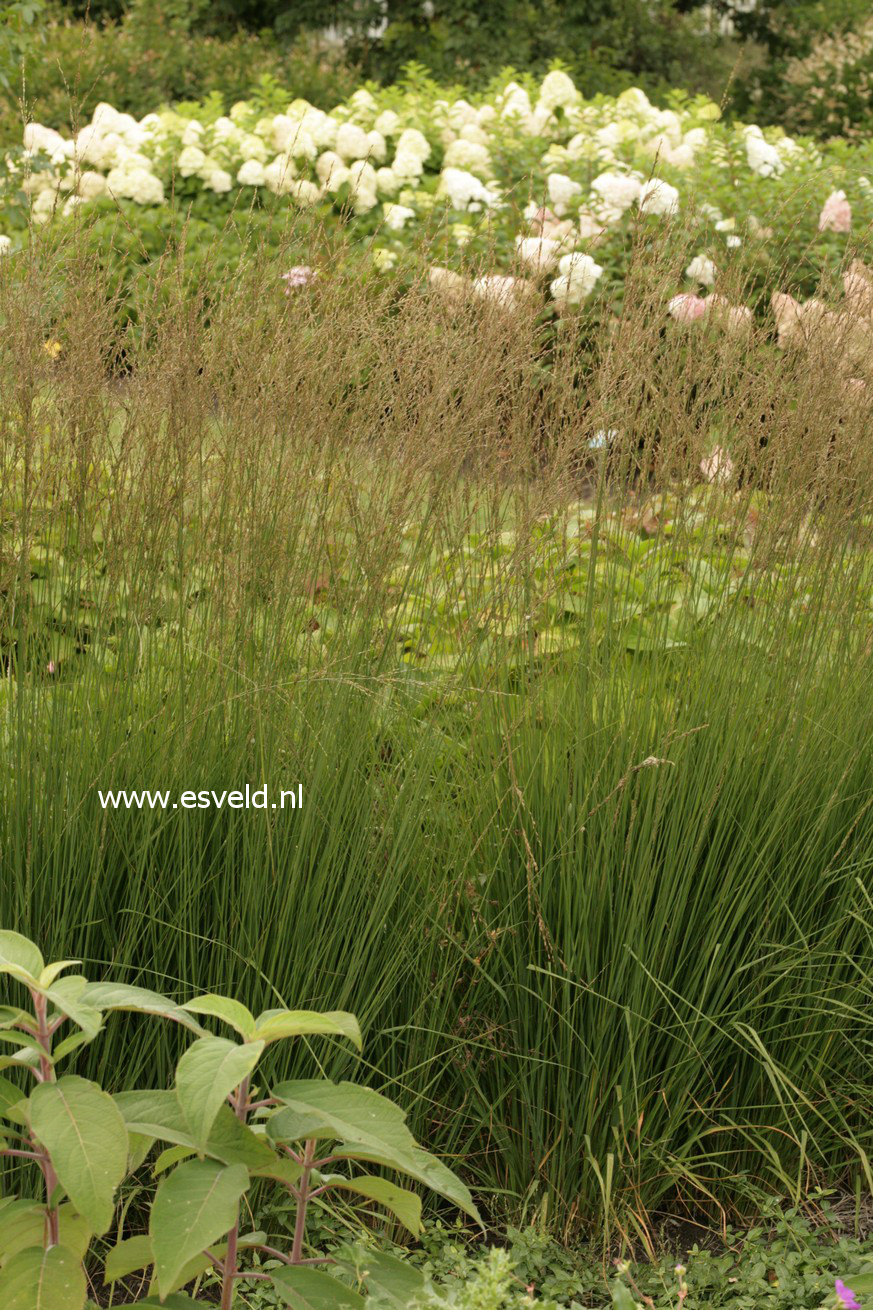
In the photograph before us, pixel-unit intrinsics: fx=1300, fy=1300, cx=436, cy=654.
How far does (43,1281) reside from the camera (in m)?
1.23

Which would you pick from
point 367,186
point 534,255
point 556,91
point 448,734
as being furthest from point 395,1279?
point 556,91

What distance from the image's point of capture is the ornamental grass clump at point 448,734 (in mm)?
2074

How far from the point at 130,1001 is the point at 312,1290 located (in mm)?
337

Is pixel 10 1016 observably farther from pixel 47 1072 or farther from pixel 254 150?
pixel 254 150

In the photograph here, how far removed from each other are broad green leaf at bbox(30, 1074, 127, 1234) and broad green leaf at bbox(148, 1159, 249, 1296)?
5cm

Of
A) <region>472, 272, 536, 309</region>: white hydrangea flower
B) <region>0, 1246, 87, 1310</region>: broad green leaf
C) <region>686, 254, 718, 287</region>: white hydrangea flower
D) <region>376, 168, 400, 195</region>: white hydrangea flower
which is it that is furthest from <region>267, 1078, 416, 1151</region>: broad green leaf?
<region>376, 168, 400, 195</region>: white hydrangea flower

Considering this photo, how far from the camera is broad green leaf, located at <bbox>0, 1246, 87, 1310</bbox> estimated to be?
1.22 meters

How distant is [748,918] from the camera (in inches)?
87.9

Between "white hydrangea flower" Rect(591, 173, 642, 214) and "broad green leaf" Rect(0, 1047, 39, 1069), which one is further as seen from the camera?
"white hydrangea flower" Rect(591, 173, 642, 214)

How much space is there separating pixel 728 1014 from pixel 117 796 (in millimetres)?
1062

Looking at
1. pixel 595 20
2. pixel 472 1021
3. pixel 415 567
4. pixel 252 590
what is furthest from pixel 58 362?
pixel 595 20

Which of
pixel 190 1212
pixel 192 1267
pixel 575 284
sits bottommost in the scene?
pixel 192 1267

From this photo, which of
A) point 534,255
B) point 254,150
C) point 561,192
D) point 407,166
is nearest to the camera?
point 534,255

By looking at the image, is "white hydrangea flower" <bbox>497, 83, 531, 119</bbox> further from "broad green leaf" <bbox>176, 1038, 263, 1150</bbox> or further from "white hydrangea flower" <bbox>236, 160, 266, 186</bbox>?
"broad green leaf" <bbox>176, 1038, 263, 1150</bbox>
